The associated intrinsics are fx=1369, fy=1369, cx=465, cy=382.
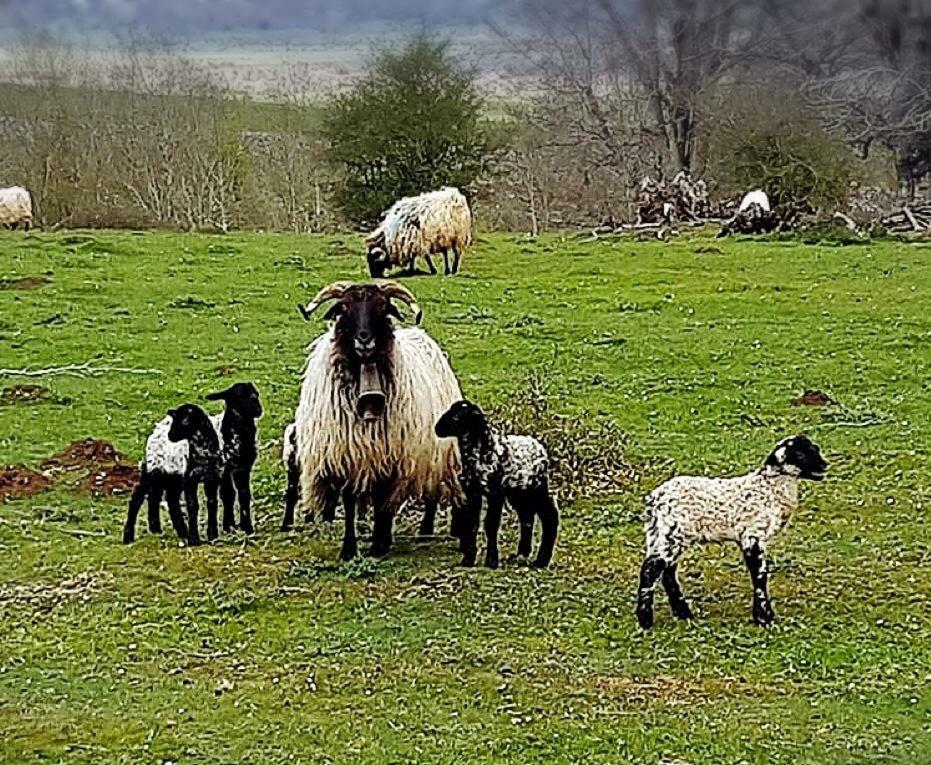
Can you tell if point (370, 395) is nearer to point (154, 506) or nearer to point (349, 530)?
point (349, 530)

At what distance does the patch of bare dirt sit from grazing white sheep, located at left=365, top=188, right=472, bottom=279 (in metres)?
16.1

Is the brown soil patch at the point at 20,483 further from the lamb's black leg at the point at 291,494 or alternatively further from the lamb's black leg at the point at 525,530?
the lamb's black leg at the point at 525,530

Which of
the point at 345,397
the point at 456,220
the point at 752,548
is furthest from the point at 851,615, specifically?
the point at 456,220

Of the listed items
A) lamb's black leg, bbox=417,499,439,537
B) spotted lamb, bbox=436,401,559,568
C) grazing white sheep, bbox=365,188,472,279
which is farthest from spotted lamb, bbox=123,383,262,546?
grazing white sheep, bbox=365,188,472,279

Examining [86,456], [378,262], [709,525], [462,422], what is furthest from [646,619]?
[378,262]

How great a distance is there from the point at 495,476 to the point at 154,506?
115 inches

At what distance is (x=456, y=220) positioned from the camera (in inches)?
1016

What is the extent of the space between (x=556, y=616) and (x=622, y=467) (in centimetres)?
389

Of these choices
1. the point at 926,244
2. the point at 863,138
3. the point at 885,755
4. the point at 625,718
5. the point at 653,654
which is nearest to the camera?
the point at 885,755

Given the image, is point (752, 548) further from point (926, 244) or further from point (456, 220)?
point (926, 244)

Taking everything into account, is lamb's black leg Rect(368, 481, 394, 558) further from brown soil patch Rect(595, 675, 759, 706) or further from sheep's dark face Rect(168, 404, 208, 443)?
brown soil patch Rect(595, 675, 759, 706)

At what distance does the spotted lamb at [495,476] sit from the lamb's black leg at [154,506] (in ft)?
8.02

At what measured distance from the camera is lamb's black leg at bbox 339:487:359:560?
9.80m

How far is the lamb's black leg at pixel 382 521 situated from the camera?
32.4 feet
